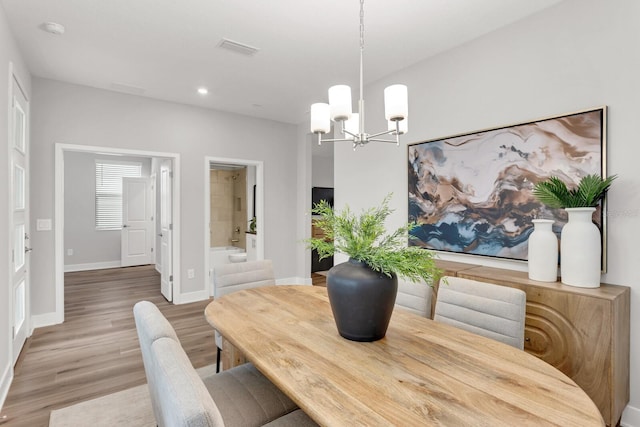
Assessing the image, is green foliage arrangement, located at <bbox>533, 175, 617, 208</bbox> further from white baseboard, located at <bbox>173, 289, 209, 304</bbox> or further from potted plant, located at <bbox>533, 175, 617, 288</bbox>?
white baseboard, located at <bbox>173, 289, 209, 304</bbox>

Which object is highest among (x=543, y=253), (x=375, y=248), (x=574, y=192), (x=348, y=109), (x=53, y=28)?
(x=53, y=28)

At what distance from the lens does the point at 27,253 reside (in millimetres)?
3314

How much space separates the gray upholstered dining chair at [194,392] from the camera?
2.40 feet

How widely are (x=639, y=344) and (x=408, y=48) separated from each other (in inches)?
104

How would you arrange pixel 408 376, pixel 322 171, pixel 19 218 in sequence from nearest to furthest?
1. pixel 408 376
2. pixel 19 218
3. pixel 322 171

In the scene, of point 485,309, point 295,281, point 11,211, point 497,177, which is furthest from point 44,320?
point 497,177

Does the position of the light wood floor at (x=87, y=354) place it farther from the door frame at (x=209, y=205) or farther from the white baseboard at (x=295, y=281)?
the white baseboard at (x=295, y=281)

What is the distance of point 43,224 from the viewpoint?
11.9 ft

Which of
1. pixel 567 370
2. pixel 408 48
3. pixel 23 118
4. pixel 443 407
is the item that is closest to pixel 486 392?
pixel 443 407

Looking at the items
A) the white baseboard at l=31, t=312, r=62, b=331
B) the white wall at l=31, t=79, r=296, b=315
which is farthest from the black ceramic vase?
the white baseboard at l=31, t=312, r=62, b=331

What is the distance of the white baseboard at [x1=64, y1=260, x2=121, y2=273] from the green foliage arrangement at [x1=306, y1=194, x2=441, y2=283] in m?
7.05

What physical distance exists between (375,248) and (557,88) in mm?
1933

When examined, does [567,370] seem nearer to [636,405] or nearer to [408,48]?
[636,405]

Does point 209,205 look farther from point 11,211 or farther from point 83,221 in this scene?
point 83,221
